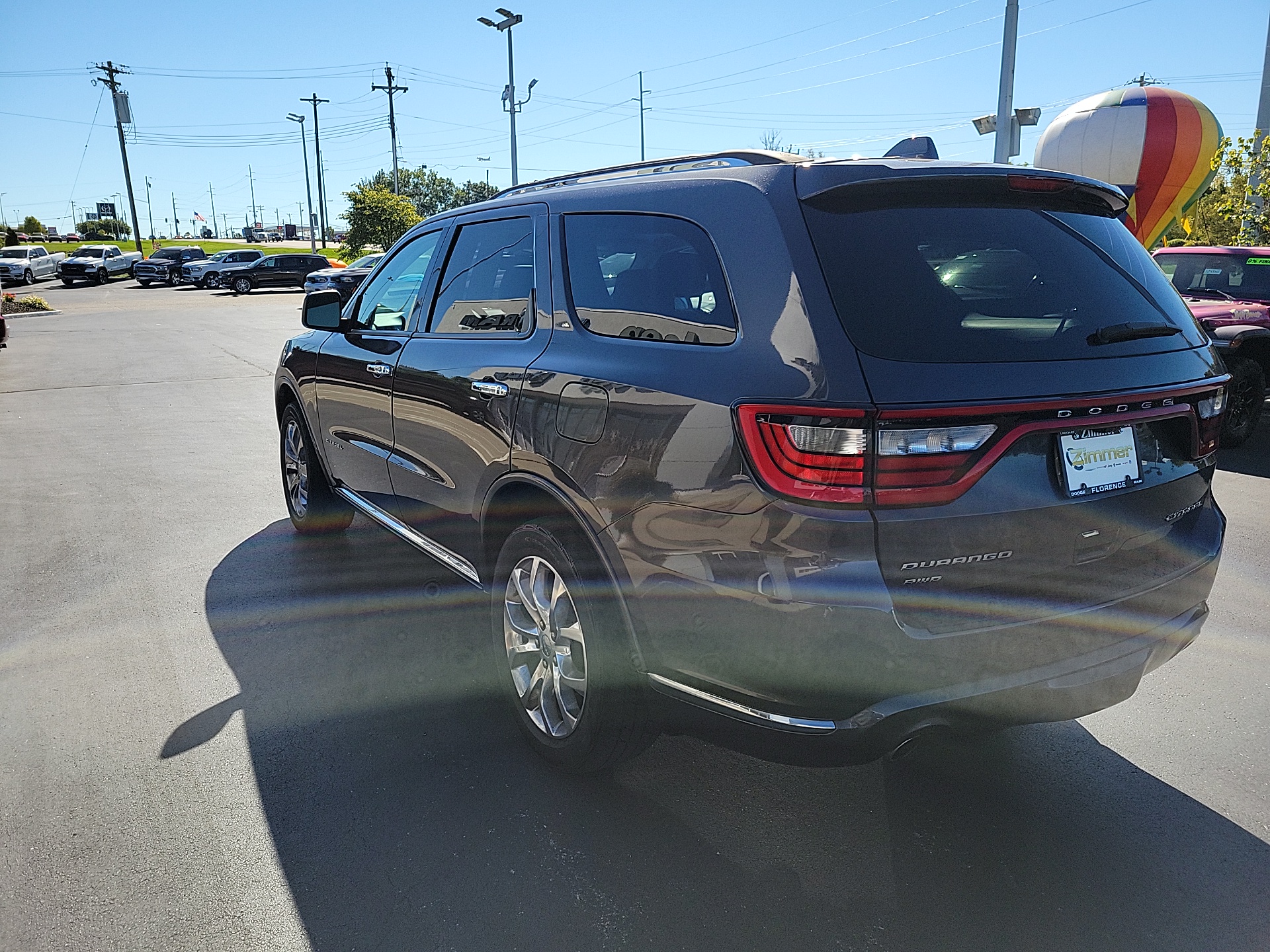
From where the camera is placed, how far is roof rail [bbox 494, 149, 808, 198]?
99.3 inches

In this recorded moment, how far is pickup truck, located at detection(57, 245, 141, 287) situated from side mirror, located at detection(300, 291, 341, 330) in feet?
168

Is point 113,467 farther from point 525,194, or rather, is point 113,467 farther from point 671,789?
point 671,789

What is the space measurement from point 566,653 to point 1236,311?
8.23 metres

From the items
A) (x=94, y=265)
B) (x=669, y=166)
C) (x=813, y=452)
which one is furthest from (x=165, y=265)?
(x=813, y=452)

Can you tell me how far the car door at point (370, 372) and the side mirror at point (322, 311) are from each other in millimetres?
70

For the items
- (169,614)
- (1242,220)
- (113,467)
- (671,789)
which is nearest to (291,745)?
(671,789)

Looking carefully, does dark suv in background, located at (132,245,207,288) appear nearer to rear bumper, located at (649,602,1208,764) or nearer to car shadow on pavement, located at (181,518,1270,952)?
car shadow on pavement, located at (181,518,1270,952)

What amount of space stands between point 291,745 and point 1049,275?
281 centimetres

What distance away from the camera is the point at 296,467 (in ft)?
18.4

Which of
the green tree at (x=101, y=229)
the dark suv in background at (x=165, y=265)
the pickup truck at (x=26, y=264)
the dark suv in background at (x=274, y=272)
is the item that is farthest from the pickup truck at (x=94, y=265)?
the green tree at (x=101, y=229)

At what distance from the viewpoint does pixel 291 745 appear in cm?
319

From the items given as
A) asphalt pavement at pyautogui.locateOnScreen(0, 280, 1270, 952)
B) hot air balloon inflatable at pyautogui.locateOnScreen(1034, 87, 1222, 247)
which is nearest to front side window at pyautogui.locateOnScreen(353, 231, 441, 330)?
asphalt pavement at pyautogui.locateOnScreen(0, 280, 1270, 952)

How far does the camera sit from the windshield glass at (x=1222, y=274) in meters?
8.80

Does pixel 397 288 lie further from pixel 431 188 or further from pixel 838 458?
pixel 431 188
